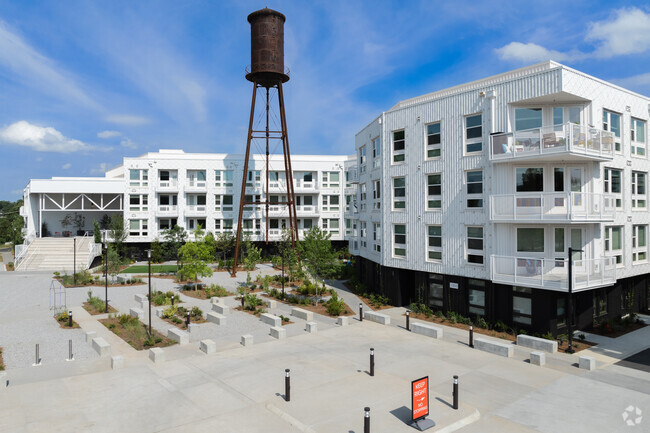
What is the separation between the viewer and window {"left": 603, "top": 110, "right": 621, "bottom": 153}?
20.8m

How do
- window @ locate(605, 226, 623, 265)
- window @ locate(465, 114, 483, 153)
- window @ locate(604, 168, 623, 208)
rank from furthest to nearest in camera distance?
window @ locate(465, 114, 483, 153), window @ locate(605, 226, 623, 265), window @ locate(604, 168, 623, 208)

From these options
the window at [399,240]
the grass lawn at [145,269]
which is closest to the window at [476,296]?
the window at [399,240]

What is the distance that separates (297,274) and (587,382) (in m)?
21.6

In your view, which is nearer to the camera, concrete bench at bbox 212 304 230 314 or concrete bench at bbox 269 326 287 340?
concrete bench at bbox 269 326 287 340

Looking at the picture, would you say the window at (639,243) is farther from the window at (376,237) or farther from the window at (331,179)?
the window at (331,179)

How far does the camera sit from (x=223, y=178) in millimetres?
49250

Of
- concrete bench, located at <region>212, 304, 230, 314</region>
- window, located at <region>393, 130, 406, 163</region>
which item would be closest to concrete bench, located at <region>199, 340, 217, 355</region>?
concrete bench, located at <region>212, 304, 230, 314</region>

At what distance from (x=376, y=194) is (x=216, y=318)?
43.3 feet

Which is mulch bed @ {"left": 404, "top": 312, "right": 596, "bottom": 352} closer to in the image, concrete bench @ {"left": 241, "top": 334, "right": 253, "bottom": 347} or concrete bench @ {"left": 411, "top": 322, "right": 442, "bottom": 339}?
concrete bench @ {"left": 411, "top": 322, "right": 442, "bottom": 339}

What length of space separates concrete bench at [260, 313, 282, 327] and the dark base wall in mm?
8189

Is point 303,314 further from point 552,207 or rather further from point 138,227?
point 138,227

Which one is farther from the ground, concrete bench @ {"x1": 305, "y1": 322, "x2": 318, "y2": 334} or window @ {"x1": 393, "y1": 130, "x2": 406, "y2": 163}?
window @ {"x1": 393, "y1": 130, "x2": 406, "y2": 163}

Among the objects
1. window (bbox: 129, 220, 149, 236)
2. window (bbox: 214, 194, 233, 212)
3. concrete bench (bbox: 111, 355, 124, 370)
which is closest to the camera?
concrete bench (bbox: 111, 355, 124, 370)

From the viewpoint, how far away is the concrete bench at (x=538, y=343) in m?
17.0
